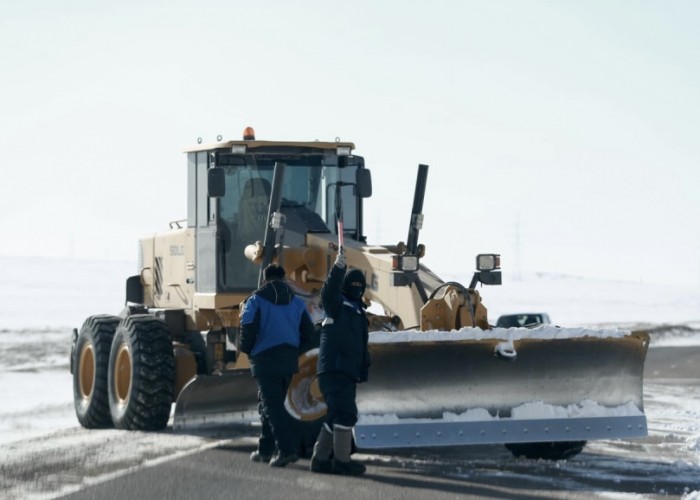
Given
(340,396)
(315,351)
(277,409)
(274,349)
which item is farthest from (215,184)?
(340,396)

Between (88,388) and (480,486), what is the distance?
783cm

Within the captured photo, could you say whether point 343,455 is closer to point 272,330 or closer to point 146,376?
point 272,330

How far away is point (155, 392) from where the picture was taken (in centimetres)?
1529

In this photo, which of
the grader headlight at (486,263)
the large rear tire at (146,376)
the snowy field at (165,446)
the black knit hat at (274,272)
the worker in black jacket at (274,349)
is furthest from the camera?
the large rear tire at (146,376)

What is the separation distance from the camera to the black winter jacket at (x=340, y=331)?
11.5 meters

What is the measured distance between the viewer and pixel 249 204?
15.6 m

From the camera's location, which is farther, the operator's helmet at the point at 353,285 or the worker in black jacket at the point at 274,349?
the worker in black jacket at the point at 274,349

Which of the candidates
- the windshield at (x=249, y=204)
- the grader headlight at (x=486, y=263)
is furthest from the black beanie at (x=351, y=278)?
the windshield at (x=249, y=204)

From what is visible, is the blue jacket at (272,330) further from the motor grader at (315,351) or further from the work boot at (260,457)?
the work boot at (260,457)

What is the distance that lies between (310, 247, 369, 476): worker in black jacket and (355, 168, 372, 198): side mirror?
354 cm

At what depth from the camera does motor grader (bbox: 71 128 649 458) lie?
12.1 m

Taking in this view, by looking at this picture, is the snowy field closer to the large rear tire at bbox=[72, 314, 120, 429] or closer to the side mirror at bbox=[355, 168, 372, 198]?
the large rear tire at bbox=[72, 314, 120, 429]

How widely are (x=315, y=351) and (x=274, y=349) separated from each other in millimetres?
723

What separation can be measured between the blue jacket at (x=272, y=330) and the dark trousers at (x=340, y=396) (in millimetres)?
705
